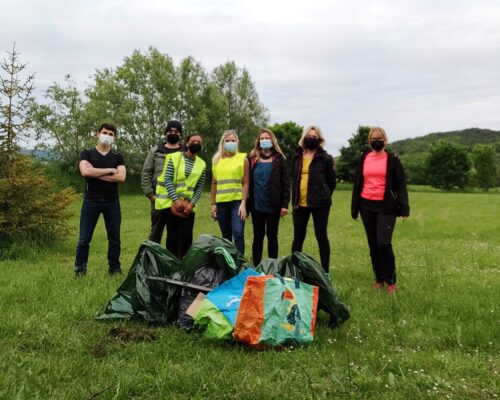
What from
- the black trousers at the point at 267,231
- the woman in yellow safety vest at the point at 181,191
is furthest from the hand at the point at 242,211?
the woman in yellow safety vest at the point at 181,191

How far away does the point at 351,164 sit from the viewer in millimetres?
67875

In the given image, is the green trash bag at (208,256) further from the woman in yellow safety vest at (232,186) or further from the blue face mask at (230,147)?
the blue face mask at (230,147)

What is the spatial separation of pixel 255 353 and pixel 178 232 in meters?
3.16

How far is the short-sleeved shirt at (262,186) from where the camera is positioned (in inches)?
243

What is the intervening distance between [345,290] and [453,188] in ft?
256

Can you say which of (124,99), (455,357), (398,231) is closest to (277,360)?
(455,357)

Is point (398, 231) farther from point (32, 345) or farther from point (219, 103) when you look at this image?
point (219, 103)

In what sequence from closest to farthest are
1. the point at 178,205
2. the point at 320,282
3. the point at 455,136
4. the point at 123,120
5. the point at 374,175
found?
the point at 320,282 → the point at 374,175 → the point at 178,205 → the point at 123,120 → the point at 455,136

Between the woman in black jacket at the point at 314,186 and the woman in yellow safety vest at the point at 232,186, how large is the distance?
2.39 ft

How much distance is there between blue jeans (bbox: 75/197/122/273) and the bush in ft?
9.08

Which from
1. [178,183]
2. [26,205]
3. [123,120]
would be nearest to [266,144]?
→ [178,183]

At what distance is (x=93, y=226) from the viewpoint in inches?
254

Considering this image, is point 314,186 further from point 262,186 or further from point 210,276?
point 210,276

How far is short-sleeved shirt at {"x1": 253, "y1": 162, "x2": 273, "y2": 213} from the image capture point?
6.17m
